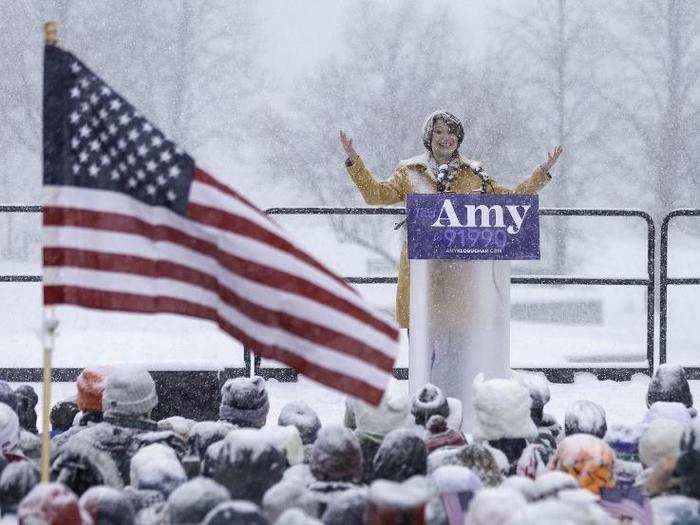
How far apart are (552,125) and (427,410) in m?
32.3

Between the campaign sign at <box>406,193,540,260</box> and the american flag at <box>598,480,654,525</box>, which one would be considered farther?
the campaign sign at <box>406,193,540,260</box>

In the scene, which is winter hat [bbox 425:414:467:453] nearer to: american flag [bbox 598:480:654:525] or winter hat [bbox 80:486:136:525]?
american flag [bbox 598:480:654:525]

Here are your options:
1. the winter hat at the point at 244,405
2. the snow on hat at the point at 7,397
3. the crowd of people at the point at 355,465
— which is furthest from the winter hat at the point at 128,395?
the snow on hat at the point at 7,397

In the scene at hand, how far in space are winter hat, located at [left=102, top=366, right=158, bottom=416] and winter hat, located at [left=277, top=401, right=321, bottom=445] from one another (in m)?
0.60

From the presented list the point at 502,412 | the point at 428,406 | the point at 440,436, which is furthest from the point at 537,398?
the point at 440,436

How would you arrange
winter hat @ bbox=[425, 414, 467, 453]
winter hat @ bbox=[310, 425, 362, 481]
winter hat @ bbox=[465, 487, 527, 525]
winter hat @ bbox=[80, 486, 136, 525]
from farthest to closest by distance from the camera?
winter hat @ bbox=[425, 414, 467, 453] < winter hat @ bbox=[310, 425, 362, 481] < winter hat @ bbox=[80, 486, 136, 525] < winter hat @ bbox=[465, 487, 527, 525]

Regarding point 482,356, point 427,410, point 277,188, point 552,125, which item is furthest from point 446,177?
point 277,188

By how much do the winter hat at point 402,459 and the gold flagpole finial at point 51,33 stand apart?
5.11 ft

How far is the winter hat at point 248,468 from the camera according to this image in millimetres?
2904

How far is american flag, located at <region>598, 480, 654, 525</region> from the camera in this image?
276 centimetres

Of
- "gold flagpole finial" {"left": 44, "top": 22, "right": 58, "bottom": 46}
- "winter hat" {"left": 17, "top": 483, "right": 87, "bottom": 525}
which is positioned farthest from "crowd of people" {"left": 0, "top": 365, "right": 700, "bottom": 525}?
"gold flagpole finial" {"left": 44, "top": 22, "right": 58, "bottom": 46}

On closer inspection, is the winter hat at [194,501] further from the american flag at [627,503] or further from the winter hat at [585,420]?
the winter hat at [585,420]

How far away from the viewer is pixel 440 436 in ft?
11.6

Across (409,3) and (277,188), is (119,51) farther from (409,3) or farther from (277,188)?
(409,3)
